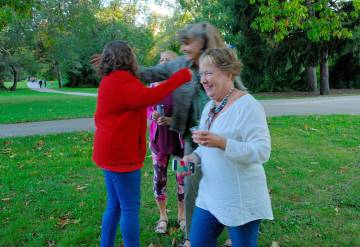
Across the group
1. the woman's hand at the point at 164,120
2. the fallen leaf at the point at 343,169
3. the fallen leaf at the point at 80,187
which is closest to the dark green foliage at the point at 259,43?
the fallen leaf at the point at 343,169

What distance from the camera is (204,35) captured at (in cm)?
326

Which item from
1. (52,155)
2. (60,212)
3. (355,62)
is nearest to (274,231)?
(60,212)

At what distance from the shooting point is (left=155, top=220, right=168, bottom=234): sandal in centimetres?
448

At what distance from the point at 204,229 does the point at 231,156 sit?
0.57 meters

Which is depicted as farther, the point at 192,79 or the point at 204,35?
the point at 192,79

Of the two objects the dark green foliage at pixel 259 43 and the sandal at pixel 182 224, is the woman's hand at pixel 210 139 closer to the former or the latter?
the sandal at pixel 182 224

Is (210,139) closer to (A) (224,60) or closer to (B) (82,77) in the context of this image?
(A) (224,60)

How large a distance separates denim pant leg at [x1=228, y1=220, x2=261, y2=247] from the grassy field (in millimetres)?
1710

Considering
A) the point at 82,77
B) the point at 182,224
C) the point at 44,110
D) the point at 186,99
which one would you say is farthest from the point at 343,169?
the point at 82,77

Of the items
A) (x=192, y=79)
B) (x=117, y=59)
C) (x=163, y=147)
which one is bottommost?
(x=163, y=147)

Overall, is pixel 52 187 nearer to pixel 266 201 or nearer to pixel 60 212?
pixel 60 212

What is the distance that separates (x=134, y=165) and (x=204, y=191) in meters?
0.75

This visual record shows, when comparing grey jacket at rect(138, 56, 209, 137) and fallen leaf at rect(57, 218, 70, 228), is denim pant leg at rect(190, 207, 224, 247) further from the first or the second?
fallen leaf at rect(57, 218, 70, 228)

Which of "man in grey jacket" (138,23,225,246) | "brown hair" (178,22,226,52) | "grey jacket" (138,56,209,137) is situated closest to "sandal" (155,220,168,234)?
"man in grey jacket" (138,23,225,246)
